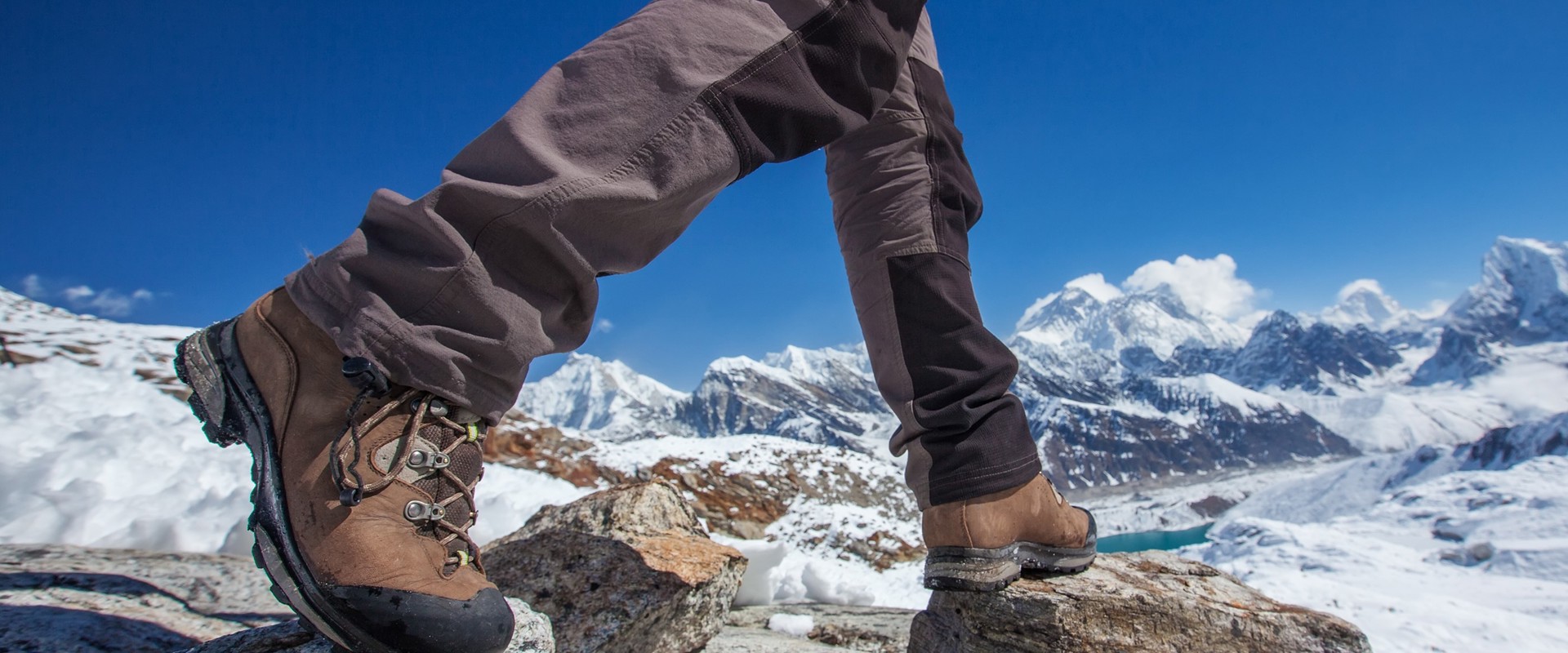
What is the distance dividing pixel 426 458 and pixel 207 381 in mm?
505

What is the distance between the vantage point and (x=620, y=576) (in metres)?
2.39

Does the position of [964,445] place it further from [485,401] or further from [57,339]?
[57,339]

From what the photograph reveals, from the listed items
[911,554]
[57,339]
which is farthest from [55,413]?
[911,554]

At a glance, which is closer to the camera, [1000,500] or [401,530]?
[401,530]

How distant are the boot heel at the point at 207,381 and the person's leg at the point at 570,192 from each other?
10.8 inches

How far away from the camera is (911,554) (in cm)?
568

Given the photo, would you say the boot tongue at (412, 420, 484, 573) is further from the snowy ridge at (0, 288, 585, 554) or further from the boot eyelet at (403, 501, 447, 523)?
the snowy ridge at (0, 288, 585, 554)

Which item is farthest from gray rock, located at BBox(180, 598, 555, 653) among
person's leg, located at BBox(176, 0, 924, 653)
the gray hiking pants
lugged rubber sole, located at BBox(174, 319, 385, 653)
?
the gray hiking pants

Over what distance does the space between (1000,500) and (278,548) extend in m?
1.59

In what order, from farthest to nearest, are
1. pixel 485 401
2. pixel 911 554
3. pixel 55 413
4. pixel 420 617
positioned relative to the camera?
pixel 911 554
pixel 55 413
pixel 485 401
pixel 420 617

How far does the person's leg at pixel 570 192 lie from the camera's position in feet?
3.70

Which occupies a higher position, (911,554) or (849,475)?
(849,475)

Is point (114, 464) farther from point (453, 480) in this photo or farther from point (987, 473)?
point (987, 473)

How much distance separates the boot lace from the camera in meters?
1.18
